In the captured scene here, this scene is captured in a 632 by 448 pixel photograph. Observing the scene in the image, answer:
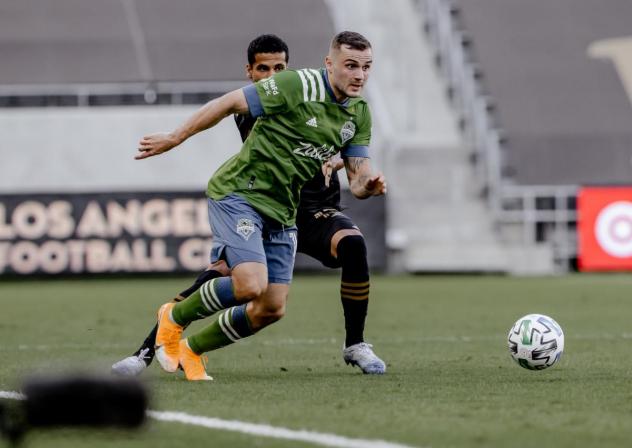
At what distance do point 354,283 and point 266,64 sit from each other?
1289mm

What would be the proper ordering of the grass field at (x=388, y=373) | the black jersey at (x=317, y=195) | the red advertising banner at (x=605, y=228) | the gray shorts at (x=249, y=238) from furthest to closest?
the red advertising banner at (x=605, y=228) → the black jersey at (x=317, y=195) → the gray shorts at (x=249, y=238) → the grass field at (x=388, y=373)

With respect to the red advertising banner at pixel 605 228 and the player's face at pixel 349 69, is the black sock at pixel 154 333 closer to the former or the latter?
the player's face at pixel 349 69

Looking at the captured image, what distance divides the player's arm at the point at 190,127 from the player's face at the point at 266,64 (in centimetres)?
98

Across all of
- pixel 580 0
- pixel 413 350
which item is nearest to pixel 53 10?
pixel 580 0

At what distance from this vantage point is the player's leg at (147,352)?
667 cm

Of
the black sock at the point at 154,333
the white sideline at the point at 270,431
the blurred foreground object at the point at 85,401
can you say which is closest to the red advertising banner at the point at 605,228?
the black sock at the point at 154,333

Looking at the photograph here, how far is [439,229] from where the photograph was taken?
21875 mm

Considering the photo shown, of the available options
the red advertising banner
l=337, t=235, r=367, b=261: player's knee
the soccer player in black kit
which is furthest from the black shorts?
the red advertising banner

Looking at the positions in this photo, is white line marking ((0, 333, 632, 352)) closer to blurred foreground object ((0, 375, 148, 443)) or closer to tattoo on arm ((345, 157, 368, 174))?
tattoo on arm ((345, 157, 368, 174))

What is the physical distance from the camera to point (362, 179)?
6.86m

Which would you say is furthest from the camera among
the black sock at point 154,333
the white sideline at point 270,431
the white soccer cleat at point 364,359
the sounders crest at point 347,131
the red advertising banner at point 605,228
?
the red advertising banner at point 605,228

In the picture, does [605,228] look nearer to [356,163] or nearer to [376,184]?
[356,163]

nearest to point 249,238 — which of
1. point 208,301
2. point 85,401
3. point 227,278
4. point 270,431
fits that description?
point 227,278

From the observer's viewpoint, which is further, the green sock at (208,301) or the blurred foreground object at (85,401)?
the green sock at (208,301)
